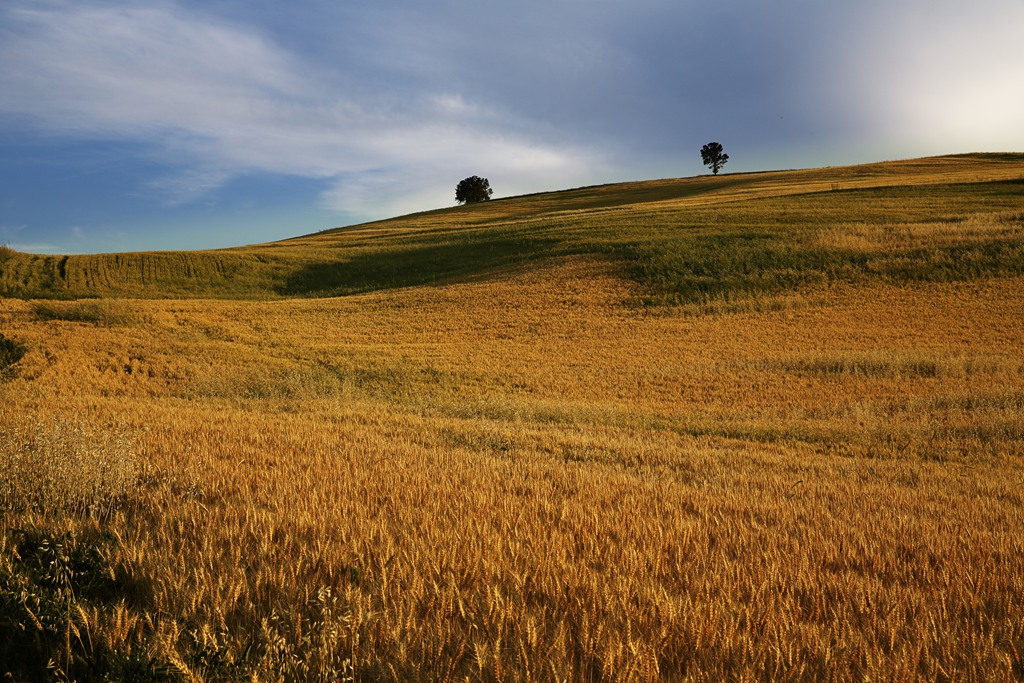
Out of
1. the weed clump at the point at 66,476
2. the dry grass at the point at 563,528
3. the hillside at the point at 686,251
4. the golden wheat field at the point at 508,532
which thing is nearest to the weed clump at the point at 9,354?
the golden wheat field at the point at 508,532

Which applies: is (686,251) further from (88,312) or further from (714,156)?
(714,156)

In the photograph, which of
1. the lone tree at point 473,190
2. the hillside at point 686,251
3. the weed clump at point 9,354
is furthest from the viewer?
the lone tree at point 473,190

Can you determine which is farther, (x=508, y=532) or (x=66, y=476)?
(x=66, y=476)

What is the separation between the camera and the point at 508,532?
408 centimetres

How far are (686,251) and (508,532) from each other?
39708 millimetres

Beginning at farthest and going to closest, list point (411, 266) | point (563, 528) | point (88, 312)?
point (411, 266)
point (88, 312)
point (563, 528)

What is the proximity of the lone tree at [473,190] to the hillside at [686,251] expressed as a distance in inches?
2133

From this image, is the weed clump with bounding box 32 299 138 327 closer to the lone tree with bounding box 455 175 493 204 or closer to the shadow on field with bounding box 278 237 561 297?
the shadow on field with bounding box 278 237 561 297

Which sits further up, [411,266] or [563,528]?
[411,266]

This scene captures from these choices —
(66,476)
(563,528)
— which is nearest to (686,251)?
(563,528)

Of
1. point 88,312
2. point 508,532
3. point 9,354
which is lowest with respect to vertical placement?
point 508,532

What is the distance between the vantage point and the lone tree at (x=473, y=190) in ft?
397

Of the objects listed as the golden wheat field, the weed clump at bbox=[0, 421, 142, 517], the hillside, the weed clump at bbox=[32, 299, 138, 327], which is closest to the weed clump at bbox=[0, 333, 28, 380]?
the golden wheat field

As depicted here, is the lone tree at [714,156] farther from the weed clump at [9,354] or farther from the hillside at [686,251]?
the weed clump at [9,354]
